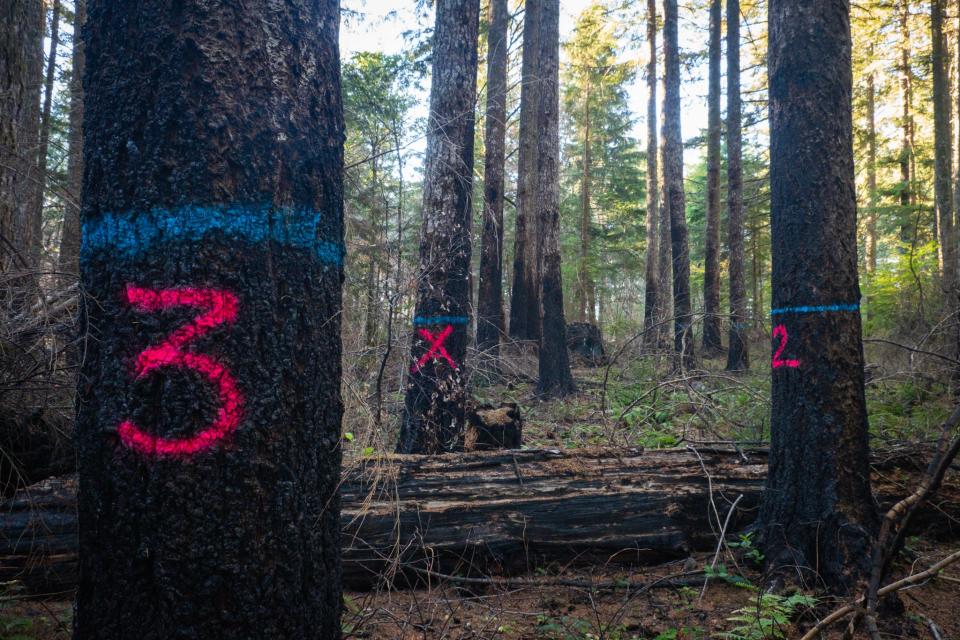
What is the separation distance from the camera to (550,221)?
10.2m

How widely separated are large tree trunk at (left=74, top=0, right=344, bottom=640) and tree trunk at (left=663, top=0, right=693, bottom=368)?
40.6ft

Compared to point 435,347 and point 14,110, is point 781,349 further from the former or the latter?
point 14,110

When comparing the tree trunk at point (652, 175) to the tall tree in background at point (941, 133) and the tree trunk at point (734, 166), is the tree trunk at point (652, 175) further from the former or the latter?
the tall tree in background at point (941, 133)

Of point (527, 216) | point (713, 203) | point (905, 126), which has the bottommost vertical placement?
point (527, 216)

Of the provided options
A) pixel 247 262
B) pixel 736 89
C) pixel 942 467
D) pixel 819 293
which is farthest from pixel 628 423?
pixel 736 89

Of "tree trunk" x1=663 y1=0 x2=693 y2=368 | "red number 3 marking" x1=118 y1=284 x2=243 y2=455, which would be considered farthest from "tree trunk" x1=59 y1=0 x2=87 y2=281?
"tree trunk" x1=663 y1=0 x2=693 y2=368

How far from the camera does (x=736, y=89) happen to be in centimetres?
1384

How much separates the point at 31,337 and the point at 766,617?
13.5ft

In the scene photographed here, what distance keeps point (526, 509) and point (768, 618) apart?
5.06ft

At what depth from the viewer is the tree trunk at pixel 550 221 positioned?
9914mm

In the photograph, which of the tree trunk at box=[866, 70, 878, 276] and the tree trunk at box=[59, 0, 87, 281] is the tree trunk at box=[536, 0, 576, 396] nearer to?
the tree trunk at box=[59, 0, 87, 281]

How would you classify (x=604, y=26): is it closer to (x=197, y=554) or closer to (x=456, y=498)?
(x=456, y=498)

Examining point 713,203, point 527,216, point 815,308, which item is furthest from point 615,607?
point 713,203

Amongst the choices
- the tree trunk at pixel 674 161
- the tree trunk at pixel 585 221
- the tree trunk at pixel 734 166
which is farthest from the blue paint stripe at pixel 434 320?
the tree trunk at pixel 585 221
